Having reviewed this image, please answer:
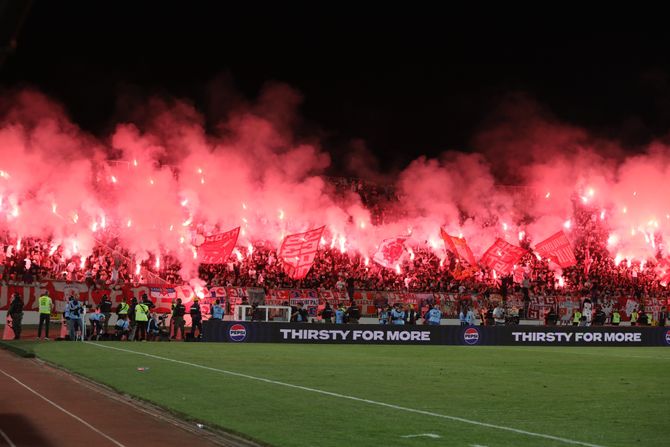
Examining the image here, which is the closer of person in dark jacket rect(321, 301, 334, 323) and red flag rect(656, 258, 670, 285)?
person in dark jacket rect(321, 301, 334, 323)

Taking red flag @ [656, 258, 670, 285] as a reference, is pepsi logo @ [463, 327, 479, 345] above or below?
below

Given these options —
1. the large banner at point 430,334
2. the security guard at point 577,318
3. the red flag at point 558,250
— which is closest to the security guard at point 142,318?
the large banner at point 430,334

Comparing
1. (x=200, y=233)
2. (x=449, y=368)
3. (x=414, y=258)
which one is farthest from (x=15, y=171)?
(x=449, y=368)

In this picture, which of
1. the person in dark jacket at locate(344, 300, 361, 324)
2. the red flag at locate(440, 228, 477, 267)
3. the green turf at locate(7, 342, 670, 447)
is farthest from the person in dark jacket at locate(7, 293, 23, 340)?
the red flag at locate(440, 228, 477, 267)

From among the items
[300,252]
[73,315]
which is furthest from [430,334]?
[73,315]

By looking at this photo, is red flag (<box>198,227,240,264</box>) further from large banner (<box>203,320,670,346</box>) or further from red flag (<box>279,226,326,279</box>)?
large banner (<box>203,320,670,346</box>)

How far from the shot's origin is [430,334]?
3397 centimetres

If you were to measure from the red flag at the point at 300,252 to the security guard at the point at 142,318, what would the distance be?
26.8 feet

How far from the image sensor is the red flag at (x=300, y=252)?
3638cm

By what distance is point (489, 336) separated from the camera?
35.0 m

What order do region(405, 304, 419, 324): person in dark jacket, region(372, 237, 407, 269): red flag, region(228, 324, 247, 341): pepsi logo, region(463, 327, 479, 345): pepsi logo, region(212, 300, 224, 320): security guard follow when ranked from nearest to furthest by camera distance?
region(228, 324, 247, 341): pepsi logo → region(212, 300, 224, 320): security guard → region(463, 327, 479, 345): pepsi logo → region(405, 304, 419, 324): person in dark jacket → region(372, 237, 407, 269): red flag

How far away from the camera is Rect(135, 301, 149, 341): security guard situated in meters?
29.7

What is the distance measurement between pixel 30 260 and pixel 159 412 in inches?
1022

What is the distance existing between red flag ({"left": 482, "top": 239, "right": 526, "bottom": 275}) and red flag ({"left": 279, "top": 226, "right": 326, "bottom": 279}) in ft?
36.0
